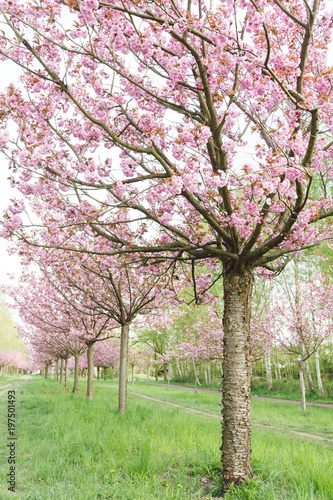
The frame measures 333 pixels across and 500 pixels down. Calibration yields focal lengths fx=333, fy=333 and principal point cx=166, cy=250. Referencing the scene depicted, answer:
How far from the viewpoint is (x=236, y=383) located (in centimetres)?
376

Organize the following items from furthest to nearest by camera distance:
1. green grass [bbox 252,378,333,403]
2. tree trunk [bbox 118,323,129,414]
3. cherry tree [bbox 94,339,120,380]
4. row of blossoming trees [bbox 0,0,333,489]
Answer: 1. cherry tree [bbox 94,339,120,380]
2. green grass [bbox 252,378,333,403]
3. tree trunk [bbox 118,323,129,414]
4. row of blossoming trees [bbox 0,0,333,489]

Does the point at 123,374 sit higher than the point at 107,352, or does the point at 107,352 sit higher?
the point at 123,374

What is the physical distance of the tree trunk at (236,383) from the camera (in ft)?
12.0

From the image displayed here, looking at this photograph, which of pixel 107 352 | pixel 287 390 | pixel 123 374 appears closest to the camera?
pixel 123 374

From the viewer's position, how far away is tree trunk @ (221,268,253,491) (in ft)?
12.0

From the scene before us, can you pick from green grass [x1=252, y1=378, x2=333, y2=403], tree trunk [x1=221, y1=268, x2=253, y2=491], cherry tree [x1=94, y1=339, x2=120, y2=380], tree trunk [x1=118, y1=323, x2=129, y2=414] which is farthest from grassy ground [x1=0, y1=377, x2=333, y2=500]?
cherry tree [x1=94, y1=339, x2=120, y2=380]

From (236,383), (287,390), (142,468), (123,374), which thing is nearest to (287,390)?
(287,390)

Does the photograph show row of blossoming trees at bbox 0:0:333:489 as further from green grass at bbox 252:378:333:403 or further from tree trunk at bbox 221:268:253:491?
green grass at bbox 252:378:333:403

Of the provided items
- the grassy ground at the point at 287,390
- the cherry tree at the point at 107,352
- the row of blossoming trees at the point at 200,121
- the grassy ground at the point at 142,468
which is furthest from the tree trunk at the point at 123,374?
the cherry tree at the point at 107,352

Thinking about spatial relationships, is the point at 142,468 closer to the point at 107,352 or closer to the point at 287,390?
the point at 287,390

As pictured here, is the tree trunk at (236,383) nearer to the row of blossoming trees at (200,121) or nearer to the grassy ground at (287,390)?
the row of blossoming trees at (200,121)

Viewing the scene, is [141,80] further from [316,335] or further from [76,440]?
[316,335]

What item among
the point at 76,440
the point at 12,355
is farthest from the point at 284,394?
the point at 12,355

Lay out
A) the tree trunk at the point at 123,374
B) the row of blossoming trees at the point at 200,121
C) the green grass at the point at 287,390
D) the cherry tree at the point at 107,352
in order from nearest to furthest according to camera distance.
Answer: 1. the row of blossoming trees at the point at 200,121
2. the tree trunk at the point at 123,374
3. the green grass at the point at 287,390
4. the cherry tree at the point at 107,352
